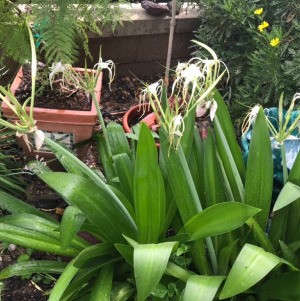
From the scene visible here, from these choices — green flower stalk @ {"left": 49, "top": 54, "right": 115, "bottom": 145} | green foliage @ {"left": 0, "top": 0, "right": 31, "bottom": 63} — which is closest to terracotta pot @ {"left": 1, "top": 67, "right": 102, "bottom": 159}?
green foliage @ {"left": 0, "top": 0, "right": 31, "bottom": 63}

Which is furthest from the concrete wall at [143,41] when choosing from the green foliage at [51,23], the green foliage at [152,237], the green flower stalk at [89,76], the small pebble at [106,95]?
the green foliage at [152,237]

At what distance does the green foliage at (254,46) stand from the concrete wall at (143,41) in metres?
0.23

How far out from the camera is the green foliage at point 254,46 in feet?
7.12

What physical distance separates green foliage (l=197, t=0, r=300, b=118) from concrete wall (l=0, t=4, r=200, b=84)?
226mm

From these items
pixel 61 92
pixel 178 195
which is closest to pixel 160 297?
pixel 178 195

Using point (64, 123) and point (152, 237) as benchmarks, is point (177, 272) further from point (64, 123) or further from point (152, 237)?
point (64, 123)

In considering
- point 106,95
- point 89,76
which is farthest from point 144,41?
point 89,76

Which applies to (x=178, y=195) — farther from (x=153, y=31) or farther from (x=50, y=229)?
(x=153, y=31)

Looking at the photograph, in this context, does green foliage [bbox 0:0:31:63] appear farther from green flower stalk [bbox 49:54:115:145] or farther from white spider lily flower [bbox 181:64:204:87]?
white spider lily flower [bbox 181:64:204:87]

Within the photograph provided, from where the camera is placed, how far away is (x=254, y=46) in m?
2.36

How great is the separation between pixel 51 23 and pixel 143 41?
1.12m

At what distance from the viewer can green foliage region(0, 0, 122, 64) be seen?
→ 174cm

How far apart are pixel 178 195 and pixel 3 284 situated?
2.52 feet

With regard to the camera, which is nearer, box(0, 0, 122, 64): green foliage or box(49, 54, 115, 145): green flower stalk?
box(49, 54, 115, 145): green flower stalk
